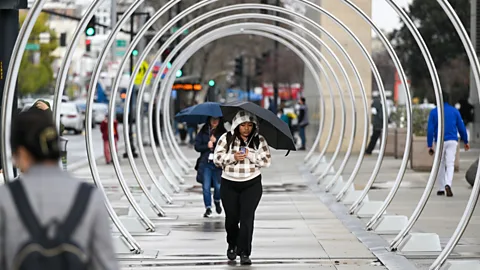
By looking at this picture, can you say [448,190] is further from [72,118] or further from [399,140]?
[72,118]

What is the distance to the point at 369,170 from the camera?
26.4 m

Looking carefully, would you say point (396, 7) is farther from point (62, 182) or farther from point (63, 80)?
point (62, 182)

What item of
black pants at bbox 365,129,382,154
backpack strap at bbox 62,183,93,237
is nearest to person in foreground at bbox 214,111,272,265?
backpack strap at bbox 62,183,93,237

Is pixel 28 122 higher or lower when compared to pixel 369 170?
higher

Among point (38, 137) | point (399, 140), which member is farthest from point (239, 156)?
point (399, 140)

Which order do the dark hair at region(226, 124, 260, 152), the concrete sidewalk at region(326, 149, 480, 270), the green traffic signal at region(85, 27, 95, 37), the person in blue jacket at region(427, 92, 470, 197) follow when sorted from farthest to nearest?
the green traffic signal at region(85, 27, 95, 37), the person in blue jacket at region(427, 92, 470, 197), the concrete sidewalk at region(326, 149, 480, 270), the dark hair at region(226, 124, 260, 152)

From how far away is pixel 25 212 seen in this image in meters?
4.65

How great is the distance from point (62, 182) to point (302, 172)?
2170 cm

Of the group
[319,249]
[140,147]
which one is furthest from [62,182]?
[140,147]

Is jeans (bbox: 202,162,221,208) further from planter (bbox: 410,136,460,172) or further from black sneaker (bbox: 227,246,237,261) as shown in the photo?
planter (bbox: 410,136,460,172)

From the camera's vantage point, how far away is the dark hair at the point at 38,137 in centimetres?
473

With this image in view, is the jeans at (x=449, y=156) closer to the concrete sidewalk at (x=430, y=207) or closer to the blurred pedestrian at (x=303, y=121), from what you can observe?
the concrete sidewalk at (x=430, y=207)

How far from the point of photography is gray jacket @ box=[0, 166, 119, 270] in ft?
15.3

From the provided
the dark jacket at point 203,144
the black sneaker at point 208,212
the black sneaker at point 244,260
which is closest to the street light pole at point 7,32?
the dark jacket at point 203,144
